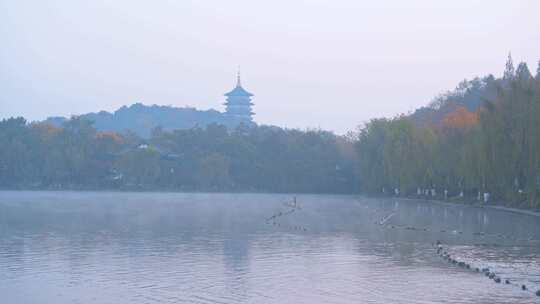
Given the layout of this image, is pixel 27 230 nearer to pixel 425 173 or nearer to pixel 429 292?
pixel 429 292

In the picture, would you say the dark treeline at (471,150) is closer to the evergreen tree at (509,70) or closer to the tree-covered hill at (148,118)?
the evergreen tree at (509,70)

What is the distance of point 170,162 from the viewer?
63.7 metres

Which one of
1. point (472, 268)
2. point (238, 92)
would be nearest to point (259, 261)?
point (472, 268)

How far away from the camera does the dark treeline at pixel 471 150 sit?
3244 centimetres

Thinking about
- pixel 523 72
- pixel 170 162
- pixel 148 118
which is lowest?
pixel 170 162

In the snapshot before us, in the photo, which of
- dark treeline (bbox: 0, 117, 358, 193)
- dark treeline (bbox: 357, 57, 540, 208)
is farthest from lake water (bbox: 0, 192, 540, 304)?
dark treeline (bbox: 0, 117, 358, 193)

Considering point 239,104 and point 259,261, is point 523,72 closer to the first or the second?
point 259,261

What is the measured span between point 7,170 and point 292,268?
52.5 m

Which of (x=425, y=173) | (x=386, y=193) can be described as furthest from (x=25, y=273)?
(x=386, y=193)

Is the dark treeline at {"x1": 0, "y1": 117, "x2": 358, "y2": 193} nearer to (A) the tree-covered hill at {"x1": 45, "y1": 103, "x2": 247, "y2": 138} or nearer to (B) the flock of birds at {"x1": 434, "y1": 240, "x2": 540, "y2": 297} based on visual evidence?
(A) the tree-covered hill at {"x1": 45, "y1": 103, "x2": 247, "y2": 138}

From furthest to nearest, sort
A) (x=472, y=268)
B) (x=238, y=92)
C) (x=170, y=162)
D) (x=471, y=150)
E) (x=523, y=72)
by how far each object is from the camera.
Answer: (x=238, y=92) < (x=170, y=162) < (x=471, y=150) < (x=523, y=72) < (x=472, y=268)

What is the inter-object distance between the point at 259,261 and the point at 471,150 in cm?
2489

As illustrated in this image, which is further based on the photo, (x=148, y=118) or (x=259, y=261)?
(x=148, y=118)

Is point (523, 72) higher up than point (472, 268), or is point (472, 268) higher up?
point (523, 72)
